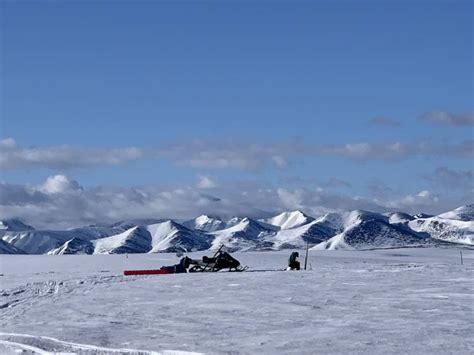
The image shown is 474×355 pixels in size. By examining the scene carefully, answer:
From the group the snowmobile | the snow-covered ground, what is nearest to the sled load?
the snowmobile

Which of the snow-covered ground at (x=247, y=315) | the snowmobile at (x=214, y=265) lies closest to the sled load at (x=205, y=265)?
the snowmobile at (x=214, y=265)

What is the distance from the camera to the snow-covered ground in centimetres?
1508

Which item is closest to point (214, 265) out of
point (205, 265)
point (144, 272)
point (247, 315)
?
point (205, 265)

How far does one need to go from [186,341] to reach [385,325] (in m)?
4.65

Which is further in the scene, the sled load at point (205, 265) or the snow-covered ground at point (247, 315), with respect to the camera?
the sled load at point (205, 265)

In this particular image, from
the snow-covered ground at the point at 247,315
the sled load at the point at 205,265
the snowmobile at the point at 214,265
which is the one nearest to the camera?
the snow-covered ground at the point at 247,315

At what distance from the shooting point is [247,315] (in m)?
19.3

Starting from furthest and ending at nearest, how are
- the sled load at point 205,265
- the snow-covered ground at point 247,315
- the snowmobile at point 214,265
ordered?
the snowmobile at point 214,265, the sled load at point 205,265, the snow-covered ground at point 247,315

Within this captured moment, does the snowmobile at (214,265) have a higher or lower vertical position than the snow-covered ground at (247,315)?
higher

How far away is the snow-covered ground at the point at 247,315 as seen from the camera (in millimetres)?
15078

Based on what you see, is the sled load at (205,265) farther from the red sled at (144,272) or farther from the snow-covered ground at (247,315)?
the snow-covered ground at (247,315)

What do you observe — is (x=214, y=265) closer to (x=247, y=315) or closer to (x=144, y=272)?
(x=144, y=272)

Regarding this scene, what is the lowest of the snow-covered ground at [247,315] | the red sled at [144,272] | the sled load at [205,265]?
the snow-covered ground at [247,315]

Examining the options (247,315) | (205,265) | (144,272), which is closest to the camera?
(247,315)
